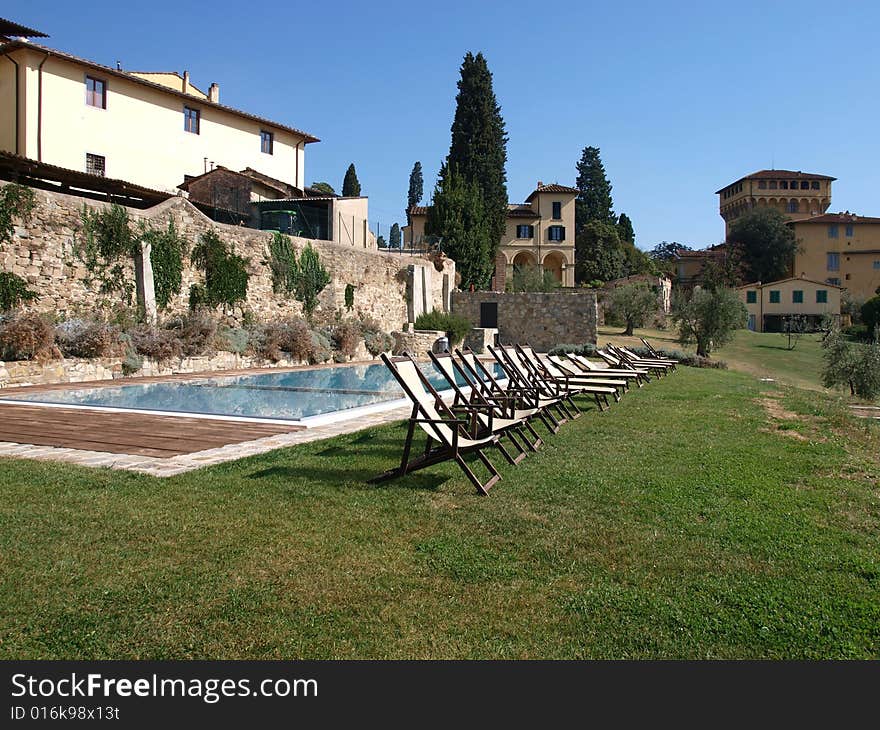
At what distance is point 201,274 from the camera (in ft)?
61.8

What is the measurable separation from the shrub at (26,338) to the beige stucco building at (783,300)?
2082 inches

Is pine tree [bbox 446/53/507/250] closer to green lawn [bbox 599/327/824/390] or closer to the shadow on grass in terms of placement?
green lawn [bbox 599/327/824/390]

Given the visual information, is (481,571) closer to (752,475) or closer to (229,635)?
(229,635)

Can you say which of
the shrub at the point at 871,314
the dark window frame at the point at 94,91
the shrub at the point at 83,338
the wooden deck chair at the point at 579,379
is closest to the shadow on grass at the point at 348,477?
the wooden deck chair at the point at 579,379

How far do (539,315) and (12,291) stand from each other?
2206 centimetres

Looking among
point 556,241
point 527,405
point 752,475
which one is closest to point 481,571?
point 752,475

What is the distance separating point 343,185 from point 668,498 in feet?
195

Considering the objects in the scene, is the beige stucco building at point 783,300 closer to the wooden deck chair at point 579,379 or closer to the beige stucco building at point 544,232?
the beige stucco building at point 544,232

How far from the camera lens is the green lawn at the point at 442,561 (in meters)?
2.80

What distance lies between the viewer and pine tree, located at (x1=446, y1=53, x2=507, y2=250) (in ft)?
142

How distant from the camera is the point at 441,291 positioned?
3177cm

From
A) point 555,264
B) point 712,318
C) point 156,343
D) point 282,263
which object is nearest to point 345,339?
point 282,263

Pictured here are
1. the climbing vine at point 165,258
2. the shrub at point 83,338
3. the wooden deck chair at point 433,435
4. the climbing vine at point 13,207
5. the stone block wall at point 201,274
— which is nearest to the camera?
the wooden deck chair at point 433,435

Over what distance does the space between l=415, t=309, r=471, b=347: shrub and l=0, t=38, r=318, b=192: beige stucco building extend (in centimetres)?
1270
